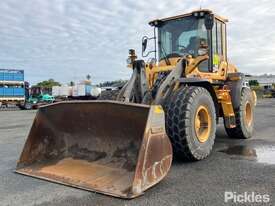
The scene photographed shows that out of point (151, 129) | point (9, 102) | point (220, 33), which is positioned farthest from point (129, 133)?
point (9, 102)

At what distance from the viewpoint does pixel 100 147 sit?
4.98 metres

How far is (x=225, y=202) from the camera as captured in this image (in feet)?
11.9

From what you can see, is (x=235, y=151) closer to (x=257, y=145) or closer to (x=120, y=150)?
(x=257, y=145)

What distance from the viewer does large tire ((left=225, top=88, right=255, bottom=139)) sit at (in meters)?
7.49

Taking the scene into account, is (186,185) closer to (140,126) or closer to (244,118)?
(140,126)

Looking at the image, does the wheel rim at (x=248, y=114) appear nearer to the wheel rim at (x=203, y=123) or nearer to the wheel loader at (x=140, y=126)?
the wheel loader at (x=140, y=126)

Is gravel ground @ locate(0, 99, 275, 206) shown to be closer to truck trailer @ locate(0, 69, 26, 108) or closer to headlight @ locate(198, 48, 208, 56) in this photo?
headlight @ locate(198, 48, 208, 56)

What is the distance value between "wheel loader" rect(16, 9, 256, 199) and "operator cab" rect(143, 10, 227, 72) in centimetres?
2

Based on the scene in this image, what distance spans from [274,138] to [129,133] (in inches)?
187

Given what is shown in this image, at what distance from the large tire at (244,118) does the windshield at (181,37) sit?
72.3 inches

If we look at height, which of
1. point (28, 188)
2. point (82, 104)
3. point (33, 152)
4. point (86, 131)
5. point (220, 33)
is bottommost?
point (28, 188)

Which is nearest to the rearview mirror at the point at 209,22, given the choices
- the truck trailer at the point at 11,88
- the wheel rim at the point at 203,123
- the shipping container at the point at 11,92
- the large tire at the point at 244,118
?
the wheel rim at the point at 203,123

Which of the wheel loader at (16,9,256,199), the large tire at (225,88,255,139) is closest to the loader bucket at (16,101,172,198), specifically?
the wheel loader at (16,9,256,199)

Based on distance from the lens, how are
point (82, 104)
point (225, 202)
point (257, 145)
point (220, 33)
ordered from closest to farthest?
point (225, 202), point (82, 104), point (257, 145), point (220, 33)
